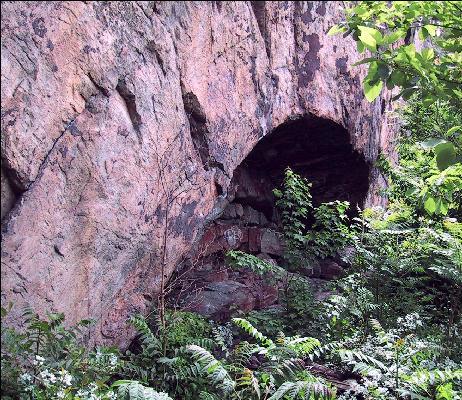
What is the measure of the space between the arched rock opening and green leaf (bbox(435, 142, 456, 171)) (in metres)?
3.18

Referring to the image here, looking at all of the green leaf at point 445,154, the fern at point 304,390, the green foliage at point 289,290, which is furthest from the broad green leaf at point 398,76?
the green foliage at point 289,290

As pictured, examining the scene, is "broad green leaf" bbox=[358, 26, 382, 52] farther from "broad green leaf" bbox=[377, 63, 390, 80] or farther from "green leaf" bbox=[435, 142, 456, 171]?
"green leaf" bbox=[435, 142, 456, 171]

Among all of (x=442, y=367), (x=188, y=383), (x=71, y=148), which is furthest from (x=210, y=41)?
(x=442, y=367)

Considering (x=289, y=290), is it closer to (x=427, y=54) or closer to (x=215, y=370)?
(x=215, y=370)

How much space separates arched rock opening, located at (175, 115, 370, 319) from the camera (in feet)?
18.7

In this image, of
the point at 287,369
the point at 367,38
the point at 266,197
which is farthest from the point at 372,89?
the point at 266,197

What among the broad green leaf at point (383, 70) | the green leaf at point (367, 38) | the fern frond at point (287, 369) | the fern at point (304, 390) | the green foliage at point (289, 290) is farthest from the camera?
the green foliage at point (289, 290)

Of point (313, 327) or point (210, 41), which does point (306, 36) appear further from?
point (313, 327)

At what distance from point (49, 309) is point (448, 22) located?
3.33m

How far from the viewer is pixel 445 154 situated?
2293 millimetres

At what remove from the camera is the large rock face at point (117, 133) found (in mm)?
2623

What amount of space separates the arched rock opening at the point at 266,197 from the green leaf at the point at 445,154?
318 cm

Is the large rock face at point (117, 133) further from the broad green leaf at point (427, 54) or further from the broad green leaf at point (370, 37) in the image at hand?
the broad green leaf at point (427, 54)

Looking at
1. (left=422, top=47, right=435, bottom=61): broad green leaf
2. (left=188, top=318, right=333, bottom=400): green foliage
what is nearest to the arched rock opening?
(left=188, top=318, right=333, bottom=400): green foliage
